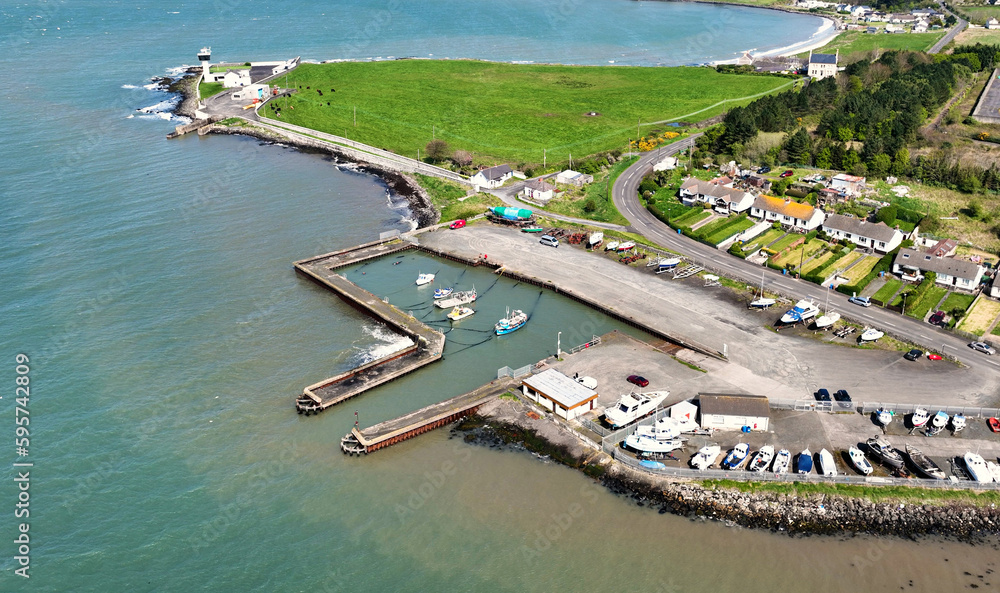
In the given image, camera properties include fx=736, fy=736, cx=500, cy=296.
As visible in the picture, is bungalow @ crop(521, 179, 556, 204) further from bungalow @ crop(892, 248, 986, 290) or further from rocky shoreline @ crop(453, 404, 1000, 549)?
rocky shoreline @ crop(453, 404, 1000, 549)

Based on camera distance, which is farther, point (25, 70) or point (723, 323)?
point (25, 70)

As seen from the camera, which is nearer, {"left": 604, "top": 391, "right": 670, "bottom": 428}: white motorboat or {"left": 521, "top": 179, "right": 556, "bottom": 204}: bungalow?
{"left": 604, "top": 391, "right": 670, "bottom": 428}: white motorboat

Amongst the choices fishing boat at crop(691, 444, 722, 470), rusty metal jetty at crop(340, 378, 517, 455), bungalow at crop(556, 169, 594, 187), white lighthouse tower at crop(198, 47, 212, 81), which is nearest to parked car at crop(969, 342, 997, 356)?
fishing boat at crop(691, 444, 722, 470)

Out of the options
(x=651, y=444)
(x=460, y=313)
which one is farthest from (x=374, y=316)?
(x=651, y=444)

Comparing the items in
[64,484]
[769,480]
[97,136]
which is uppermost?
[97,136]

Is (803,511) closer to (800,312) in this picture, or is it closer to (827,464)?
(827,464)

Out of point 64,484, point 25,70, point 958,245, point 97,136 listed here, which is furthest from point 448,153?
point 25,70

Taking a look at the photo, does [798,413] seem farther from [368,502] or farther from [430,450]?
[368,502]
